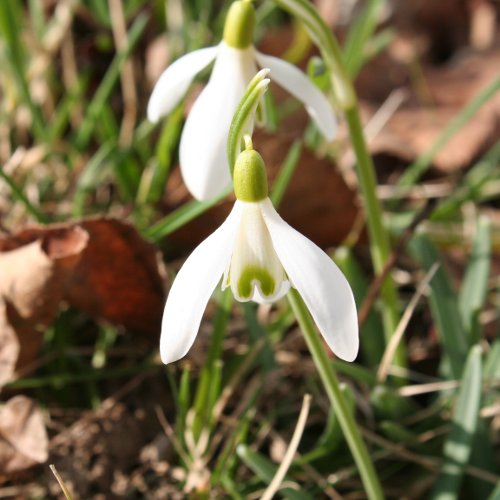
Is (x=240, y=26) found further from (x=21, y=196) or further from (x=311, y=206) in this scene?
(x=311, y=206)

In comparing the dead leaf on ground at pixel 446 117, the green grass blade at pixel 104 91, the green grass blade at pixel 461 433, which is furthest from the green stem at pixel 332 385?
the dead leaf on ground at pixel 446 117

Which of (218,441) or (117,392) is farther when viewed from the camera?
(117,392)

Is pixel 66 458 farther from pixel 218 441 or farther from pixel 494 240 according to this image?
pixel 494 240

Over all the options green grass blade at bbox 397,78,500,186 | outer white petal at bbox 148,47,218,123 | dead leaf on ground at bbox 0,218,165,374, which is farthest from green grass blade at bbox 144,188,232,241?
green grass blade at bbox 397,78,500,186

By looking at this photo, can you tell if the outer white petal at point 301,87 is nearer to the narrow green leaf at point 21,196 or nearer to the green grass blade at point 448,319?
the green grass blade at point 448,319

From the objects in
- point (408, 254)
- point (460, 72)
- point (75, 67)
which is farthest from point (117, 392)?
point (460, 72)

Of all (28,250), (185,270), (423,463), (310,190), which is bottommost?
(423,463)

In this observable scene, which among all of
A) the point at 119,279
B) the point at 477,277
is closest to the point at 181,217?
the point at 119,279
